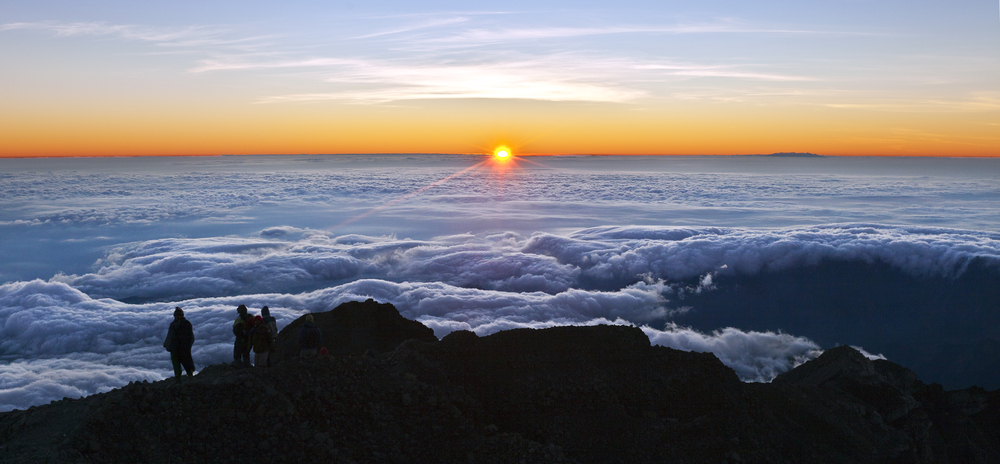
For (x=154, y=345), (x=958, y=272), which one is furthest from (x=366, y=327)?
(x=958, y=272)

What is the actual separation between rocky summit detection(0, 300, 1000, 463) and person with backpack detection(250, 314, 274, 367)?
721 millimetres

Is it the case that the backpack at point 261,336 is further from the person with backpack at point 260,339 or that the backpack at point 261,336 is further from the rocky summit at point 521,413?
the rocky summit at point 521,413

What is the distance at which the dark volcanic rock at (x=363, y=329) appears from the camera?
503 inches

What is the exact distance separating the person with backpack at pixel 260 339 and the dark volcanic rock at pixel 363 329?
376 centimetres

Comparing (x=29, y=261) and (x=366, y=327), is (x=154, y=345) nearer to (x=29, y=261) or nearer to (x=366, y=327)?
(x=366, y=327)

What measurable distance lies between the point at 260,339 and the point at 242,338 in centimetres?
26

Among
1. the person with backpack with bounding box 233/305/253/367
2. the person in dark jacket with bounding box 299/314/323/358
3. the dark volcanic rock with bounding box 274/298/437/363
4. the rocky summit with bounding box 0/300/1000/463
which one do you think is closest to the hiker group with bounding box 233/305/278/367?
the person with backpack with bounding box 233/305/253/367

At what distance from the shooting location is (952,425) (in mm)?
10281

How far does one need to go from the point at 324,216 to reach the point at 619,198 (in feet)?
147

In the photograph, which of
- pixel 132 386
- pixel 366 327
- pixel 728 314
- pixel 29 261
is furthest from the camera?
pixel 29 261

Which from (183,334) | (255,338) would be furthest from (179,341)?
(255,338)

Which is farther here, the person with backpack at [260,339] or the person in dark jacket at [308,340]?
the person in dark jacket at [308,340]

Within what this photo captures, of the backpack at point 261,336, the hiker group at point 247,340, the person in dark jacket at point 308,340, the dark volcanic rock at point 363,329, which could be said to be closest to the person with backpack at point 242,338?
the hiker group at point 247,340

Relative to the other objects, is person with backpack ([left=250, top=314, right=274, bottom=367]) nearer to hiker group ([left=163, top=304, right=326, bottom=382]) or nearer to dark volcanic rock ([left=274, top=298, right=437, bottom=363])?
hiker group ([left=163, top=304, right=326, bottom=382])
